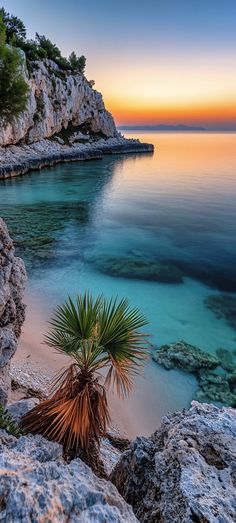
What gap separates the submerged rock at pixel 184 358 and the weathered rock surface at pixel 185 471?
4.74 meters

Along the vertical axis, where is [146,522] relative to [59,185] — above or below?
below

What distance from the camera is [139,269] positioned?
15930 mm

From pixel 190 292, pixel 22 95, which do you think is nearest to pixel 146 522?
pixel 190 292

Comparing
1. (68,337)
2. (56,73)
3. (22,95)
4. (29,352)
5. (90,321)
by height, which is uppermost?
(56,73)

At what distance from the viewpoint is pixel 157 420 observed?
6793 millimetres

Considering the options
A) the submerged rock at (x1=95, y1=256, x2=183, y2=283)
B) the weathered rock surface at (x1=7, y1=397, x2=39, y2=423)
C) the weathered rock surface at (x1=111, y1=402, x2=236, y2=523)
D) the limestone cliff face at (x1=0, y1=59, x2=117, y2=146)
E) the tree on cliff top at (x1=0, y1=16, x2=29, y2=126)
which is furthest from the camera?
the limestone cliff face at (x1=0, y1=59, x2=117, y2=146)

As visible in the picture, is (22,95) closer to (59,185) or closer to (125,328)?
(59,185)

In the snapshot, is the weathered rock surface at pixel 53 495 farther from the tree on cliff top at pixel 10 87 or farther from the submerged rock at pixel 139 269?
the tree on cliff top at pixel 10 87

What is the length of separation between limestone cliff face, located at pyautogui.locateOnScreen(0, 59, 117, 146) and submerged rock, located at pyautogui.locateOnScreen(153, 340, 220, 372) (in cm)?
4093

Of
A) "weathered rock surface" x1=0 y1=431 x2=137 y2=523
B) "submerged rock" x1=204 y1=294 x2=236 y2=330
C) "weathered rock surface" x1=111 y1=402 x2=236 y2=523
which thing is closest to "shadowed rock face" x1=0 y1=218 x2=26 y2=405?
"weathered rock surface" x1=0 y1=431 x2=137 y2=523

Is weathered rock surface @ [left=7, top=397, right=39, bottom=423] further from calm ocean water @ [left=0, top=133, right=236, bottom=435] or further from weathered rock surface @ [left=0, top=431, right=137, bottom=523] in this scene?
calm ocean water @ [left=0, top=133, right=236, bottom=435]

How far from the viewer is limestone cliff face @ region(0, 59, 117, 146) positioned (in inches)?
1951

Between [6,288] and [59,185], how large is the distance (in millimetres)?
33231

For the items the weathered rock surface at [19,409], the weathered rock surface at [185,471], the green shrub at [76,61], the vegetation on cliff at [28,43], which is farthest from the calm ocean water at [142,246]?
the green shrub at [76,61]
